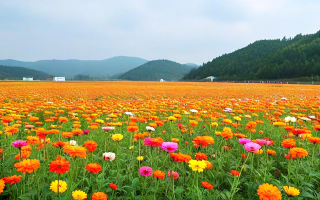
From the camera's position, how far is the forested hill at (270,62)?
71.4m

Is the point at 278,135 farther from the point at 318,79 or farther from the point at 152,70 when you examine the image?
the point at 152,70

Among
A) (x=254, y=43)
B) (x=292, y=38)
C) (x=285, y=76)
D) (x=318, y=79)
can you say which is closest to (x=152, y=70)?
(x=254, y=43)

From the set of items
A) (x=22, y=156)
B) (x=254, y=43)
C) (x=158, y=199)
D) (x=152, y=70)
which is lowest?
(x=158, y=199)

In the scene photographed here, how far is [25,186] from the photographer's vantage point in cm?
143

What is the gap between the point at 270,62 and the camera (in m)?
84.4

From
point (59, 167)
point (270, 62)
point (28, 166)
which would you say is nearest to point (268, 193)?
point (59, 167)

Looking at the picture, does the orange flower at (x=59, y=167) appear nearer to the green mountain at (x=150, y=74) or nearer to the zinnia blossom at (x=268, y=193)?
the zinnia blossom at (x=268, y=193)

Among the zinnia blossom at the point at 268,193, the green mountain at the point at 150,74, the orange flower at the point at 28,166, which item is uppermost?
the green mountain at the point at 150,74

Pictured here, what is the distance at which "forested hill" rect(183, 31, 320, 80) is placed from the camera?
71.4 metres

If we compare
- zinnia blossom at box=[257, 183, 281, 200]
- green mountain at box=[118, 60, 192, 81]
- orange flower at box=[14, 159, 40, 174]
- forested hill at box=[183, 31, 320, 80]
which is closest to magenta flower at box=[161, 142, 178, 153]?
zinnia blossom at box=[257, 183, 281, 200]

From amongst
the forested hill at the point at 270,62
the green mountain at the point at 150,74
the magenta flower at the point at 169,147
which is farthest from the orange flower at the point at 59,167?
the green mountain at the point at 150,74

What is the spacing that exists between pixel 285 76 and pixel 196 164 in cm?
8309

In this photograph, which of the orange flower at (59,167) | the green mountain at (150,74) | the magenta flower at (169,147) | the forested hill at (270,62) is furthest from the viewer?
the green mountain at (150,74)

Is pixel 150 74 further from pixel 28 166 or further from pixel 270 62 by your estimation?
pixel 28 166
